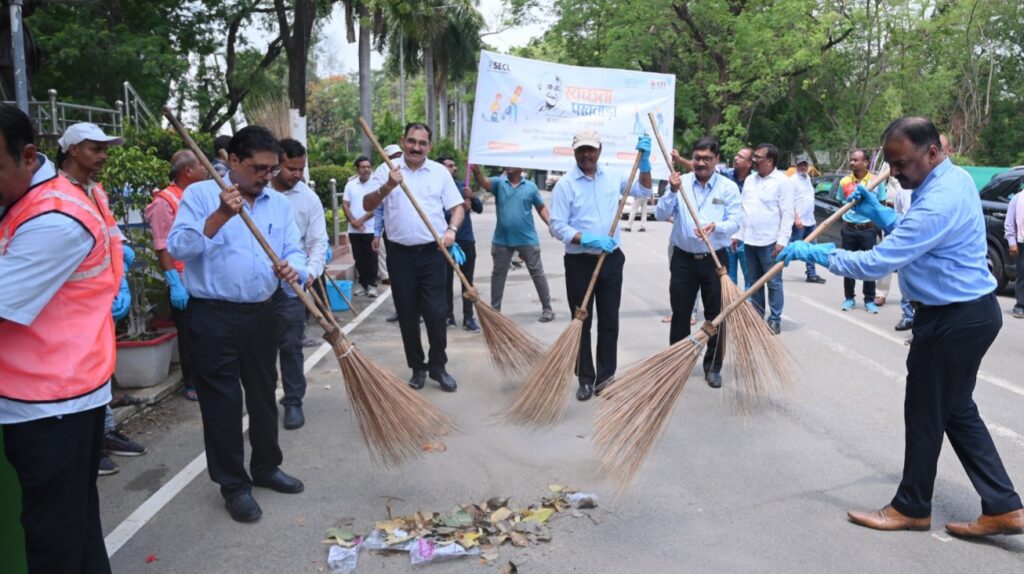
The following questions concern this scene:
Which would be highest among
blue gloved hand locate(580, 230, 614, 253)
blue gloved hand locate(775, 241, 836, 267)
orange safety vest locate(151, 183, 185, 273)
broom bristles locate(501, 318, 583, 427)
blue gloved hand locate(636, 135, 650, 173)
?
blue gloved hand locate(636, 135, 650, 173)

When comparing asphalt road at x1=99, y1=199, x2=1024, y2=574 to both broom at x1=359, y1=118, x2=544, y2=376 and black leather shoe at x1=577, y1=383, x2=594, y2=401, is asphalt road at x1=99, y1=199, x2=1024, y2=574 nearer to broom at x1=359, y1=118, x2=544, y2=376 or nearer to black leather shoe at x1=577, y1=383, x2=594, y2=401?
black leather shoe at x1=577, y1=383, x2=594, y2=401

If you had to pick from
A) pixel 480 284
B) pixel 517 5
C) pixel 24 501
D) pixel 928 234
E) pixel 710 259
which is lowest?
pixel 480 284

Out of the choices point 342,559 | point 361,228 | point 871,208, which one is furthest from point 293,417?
point 361,228

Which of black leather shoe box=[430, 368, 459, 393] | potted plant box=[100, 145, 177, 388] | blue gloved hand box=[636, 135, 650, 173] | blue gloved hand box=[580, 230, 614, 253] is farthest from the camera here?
black leather shoe box=[430, 368, 459, 393]

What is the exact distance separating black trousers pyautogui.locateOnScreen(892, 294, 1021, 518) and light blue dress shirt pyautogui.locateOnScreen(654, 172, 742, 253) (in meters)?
2.28

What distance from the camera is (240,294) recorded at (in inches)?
143

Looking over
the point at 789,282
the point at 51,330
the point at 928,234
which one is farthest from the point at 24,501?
the point at 789,282

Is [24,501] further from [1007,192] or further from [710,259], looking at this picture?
[1007,192]

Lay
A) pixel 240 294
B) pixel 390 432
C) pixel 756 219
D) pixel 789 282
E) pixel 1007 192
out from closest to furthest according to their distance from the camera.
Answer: pixel 240 294, pixel 390 432, pixel 756 219, pixel 1007 192, pixel 789 282

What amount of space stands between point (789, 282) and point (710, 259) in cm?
583

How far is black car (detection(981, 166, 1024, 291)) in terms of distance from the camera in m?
9.96

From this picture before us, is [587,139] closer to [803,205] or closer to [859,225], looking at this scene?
[859,225]

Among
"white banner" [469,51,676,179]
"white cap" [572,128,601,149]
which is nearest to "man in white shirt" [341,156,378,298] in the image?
"white banner" [469,51,676,179]

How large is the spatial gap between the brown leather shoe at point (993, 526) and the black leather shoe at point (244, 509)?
325cm
